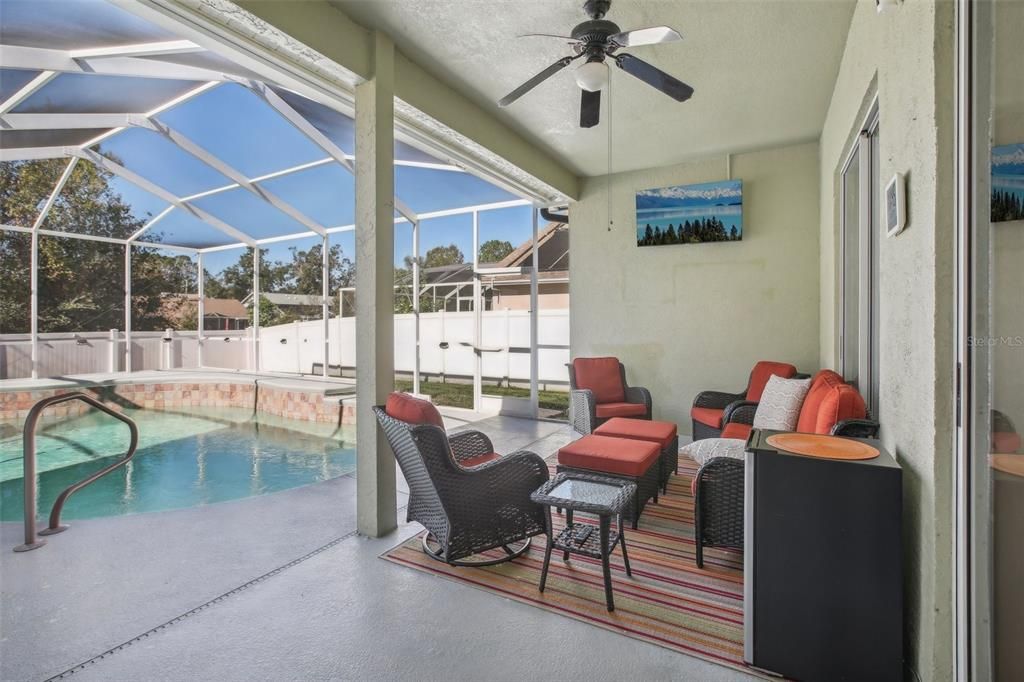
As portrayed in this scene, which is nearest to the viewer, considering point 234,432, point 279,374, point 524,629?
point 524,629

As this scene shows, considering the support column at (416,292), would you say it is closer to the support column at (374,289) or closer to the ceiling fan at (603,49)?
the support column at (374,289)

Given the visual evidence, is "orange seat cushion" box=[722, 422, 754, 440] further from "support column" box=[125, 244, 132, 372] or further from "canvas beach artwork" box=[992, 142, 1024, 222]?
"support column" box=[125, 244, 132, 372]

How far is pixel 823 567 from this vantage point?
66.9 inches

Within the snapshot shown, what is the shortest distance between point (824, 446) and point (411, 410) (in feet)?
6.20

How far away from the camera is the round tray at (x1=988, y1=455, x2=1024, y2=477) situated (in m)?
1.14

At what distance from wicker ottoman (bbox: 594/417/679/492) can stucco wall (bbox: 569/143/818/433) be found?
6.59 feet

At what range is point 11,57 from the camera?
3732mm

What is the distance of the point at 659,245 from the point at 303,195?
5485mm

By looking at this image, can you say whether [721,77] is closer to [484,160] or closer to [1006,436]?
[484,160]

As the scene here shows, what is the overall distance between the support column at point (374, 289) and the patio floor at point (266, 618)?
0.90ft

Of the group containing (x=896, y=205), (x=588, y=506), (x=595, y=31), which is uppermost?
(x=595, y=31)

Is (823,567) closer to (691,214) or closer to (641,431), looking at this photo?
(641,431)

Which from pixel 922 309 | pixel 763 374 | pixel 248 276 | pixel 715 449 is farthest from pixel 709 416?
pixel 248 276

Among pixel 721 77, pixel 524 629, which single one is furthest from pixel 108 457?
pixel 721 77
